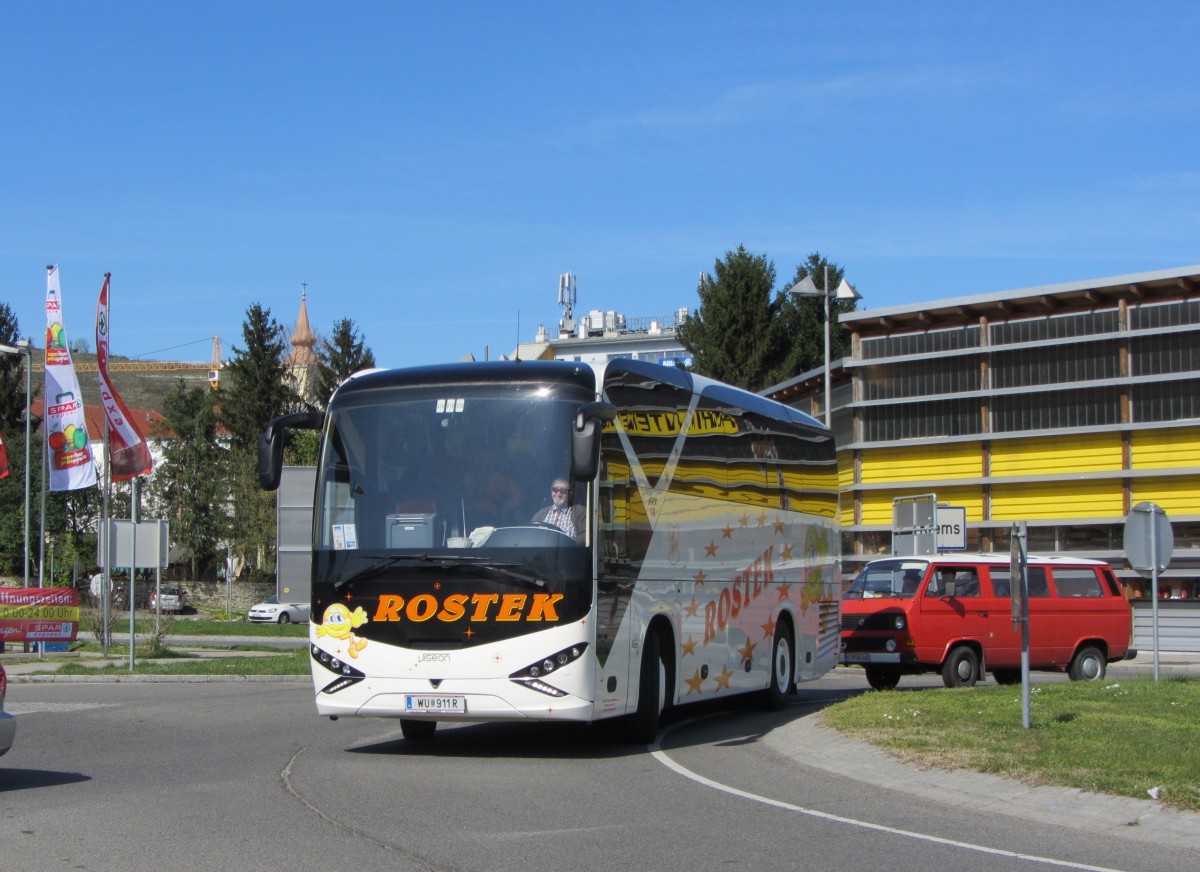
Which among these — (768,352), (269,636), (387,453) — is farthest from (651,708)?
(768,352)

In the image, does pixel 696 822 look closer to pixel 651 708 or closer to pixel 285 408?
pixel 651 708

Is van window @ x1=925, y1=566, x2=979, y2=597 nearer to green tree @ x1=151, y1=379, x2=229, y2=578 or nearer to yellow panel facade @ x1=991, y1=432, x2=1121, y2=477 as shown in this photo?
yellow panel facade @ x1=991, y1=432, x2=1121, y2=477

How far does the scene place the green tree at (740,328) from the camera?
6925cm

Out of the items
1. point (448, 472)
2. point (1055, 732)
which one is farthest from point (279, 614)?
point (1055, 732)

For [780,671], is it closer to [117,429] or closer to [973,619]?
[973,619]

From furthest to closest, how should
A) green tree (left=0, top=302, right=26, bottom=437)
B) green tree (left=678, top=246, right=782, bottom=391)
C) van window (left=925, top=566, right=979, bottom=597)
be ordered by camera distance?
green tree (left=0, top=302, right=26, bottom=437) < green tree (left=678, top=246, right=782, bottom=391) < van window (left=925, top=566, right=979, bottom=597)

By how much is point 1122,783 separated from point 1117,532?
31.6 meters

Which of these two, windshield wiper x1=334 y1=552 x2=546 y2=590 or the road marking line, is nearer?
the road marking line

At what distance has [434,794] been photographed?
10.5 m

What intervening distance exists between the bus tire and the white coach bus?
10.8 ft

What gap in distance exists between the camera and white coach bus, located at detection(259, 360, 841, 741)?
1220cm

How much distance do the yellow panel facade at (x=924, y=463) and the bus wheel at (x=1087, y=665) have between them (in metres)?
20.3

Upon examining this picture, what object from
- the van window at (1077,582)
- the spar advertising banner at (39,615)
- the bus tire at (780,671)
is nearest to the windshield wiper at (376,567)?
the bus tire at (780,671)

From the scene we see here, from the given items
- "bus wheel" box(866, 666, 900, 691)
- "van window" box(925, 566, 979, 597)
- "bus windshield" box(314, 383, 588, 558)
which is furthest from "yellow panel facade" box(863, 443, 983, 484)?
"bus windshield" box(314, 383, 588, 558)
